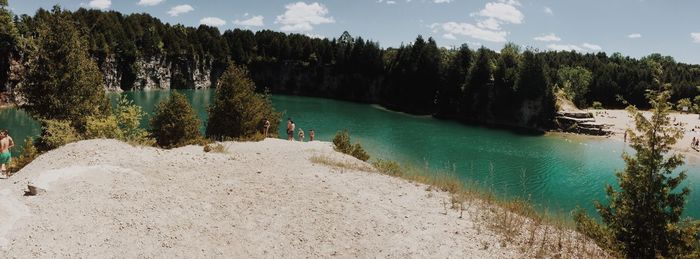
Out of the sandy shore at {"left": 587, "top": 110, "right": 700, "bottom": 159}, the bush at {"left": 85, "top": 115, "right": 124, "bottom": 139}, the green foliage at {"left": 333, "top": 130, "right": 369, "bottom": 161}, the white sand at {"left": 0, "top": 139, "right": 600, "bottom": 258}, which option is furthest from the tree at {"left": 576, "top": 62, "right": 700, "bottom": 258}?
the sandy shore at {"left": 587, "top": 110, "right": 700, "bottom": 159}

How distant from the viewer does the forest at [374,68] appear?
301 ft

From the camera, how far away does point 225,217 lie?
14172mm

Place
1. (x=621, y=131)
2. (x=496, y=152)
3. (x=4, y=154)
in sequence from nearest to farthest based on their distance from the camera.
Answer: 1. (x=4, y=154)
2. (x=496, y=152)
3. (x=621, y=131)

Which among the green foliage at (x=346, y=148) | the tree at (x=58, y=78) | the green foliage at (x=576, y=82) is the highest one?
the green foliage at (x=576, y=82)

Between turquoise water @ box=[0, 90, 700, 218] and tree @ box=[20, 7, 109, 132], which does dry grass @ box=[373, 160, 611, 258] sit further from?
tree @ box=[20, 7, 109, 132]

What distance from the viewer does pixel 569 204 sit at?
39.0 m

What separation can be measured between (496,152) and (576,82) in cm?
7265

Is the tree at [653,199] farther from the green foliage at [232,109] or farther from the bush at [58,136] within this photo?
the green foliage at [232,109]

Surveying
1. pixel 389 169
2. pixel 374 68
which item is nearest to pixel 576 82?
pixel 374 68

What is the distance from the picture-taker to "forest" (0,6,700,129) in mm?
91875

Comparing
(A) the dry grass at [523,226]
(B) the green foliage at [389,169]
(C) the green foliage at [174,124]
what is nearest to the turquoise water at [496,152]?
(B) the green foliage at [389,169]

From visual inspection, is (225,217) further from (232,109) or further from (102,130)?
(232,109)

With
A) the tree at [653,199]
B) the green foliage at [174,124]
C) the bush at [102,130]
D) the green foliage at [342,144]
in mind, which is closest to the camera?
the tree at [653,199]

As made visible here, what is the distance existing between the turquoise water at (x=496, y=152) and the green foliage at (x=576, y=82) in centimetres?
3408
